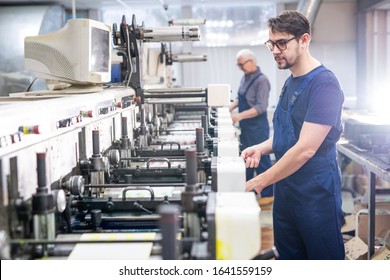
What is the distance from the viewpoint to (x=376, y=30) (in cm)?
543

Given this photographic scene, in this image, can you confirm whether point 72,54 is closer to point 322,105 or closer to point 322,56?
point 322,105

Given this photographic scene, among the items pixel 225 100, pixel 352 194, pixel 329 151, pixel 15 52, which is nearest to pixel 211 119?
pixel 225 100

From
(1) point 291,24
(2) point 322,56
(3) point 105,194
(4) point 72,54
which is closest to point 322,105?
(1) point 291,24

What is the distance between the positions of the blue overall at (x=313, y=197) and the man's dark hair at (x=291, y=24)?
5.9 inches

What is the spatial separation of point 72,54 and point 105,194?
2.84 ft

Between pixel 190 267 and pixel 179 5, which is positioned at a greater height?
pixel 179 5

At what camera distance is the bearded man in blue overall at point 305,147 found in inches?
69.3

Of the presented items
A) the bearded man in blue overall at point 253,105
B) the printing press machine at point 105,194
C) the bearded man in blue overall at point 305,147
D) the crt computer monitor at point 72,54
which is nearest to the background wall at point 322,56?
the bearded man in blue overall at point 253,105

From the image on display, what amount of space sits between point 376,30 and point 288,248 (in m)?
4.02

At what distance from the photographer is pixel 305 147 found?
1.74 m

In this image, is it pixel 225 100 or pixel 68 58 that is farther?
pixel 225 100

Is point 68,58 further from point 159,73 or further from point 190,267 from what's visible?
point 159,73

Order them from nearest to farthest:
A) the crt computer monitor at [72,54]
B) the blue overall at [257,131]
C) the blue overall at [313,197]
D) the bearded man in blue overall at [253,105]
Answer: the blue overall at [313,197]
the crt computer monitor at [72,54]
the bearded man in blue overall at [253,105]
the blue overall at [257,131]

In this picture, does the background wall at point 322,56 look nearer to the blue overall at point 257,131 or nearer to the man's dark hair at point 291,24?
the blue overall at point 257,131
